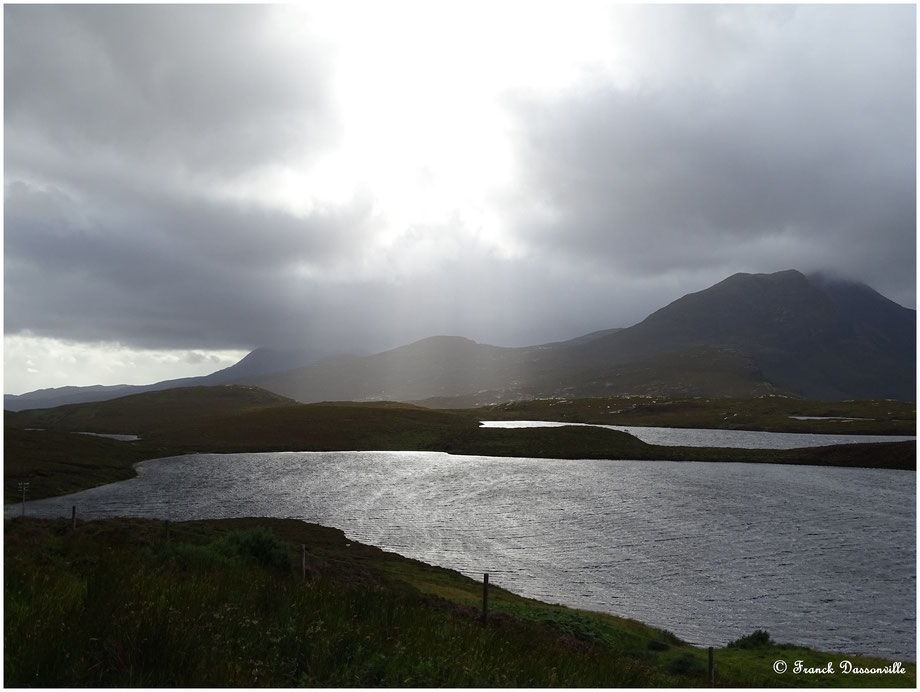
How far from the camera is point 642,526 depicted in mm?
50688

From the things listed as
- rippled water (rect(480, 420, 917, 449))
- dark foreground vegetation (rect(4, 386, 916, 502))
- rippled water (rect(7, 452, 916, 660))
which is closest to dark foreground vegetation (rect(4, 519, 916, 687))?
rippled water (rect(7, 452, 916, 660))

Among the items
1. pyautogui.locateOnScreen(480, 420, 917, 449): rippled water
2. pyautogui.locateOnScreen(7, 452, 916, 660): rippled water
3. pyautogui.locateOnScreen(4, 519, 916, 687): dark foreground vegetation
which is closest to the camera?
pyautogui.locateOnScreen(4, 519, 916, 687): dark foreground vegetation

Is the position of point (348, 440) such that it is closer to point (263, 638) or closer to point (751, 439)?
point (751, 439)

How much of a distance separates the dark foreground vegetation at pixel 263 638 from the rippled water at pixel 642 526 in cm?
811

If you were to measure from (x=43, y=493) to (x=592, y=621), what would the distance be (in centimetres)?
6556

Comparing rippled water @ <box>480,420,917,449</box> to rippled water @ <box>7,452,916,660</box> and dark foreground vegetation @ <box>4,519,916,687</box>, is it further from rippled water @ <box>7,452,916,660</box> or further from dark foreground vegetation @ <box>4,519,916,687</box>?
dark foreground vegetation @ <box>4,519,916,687</box>

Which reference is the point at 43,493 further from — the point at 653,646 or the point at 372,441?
the point at 372,441

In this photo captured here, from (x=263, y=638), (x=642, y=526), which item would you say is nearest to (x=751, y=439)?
(x=642, y=526)

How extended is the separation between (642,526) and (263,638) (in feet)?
152

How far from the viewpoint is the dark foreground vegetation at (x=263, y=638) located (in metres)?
8.74

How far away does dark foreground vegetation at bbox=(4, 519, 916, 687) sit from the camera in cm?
874

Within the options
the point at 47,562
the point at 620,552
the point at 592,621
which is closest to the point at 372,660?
the point at 47,562

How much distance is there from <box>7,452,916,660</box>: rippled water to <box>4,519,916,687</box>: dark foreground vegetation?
8109mm

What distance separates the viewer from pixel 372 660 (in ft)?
33.4
